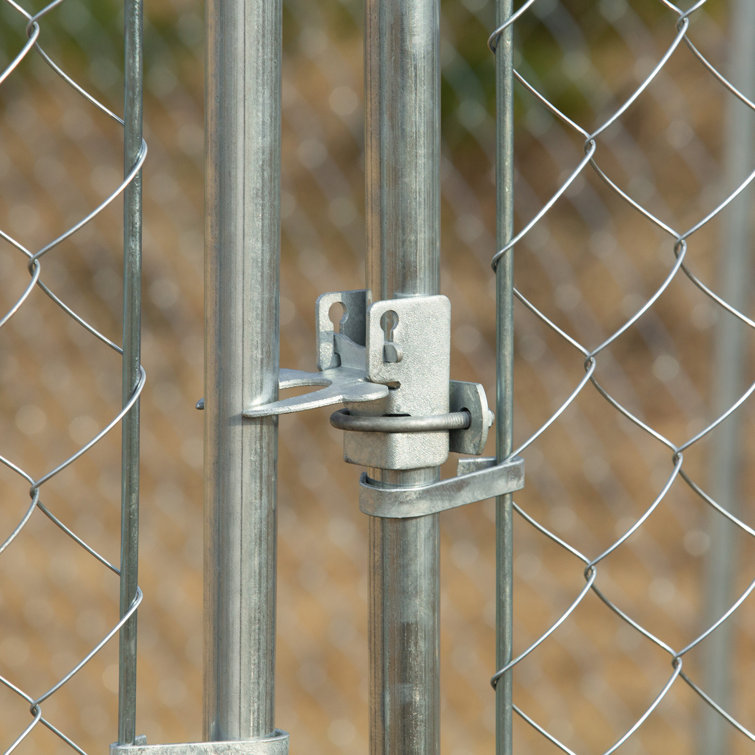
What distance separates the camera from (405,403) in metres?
0.49

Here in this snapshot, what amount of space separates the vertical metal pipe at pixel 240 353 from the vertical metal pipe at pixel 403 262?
2.0 inches

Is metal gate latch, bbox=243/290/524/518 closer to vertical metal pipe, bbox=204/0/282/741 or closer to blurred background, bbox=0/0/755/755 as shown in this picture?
vertical metal pipe, bbox=204/0/282/741

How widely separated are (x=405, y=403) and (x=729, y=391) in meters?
1.04

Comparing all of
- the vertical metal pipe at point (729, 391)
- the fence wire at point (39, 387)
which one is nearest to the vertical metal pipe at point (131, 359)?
the vertical metal pipe at point (729, 391)

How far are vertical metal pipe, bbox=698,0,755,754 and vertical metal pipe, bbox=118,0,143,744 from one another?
1047 millimetres

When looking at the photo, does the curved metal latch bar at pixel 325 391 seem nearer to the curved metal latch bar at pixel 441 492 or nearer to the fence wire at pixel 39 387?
the curved metal latch bar at pixel 441 492

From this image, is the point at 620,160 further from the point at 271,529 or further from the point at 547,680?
the point at 271,529

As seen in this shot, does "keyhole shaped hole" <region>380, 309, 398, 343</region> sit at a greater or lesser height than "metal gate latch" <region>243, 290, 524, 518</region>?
greater

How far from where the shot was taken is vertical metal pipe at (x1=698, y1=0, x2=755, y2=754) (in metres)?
1.35

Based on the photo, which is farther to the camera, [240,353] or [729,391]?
[729,391]

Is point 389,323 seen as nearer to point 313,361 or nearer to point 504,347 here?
point 504,347

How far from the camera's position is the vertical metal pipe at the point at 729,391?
1.35m

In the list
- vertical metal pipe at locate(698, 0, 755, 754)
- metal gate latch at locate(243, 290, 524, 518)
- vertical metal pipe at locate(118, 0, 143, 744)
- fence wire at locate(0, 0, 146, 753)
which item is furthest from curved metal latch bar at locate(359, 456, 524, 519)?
fence wire at locate(0, 0, 146, 753)

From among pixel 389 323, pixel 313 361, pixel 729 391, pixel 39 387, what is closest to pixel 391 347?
pixel 389 323
